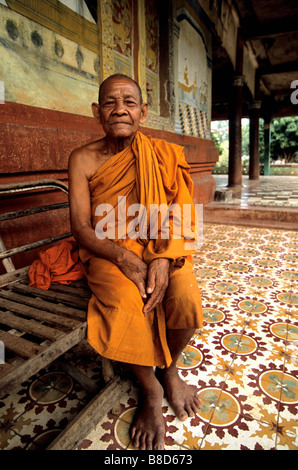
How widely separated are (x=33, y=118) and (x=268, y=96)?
15482mm

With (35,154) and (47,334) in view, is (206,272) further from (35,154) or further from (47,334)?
(47,334)

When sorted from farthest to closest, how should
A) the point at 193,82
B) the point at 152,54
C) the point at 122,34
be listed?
the point at 193,82, the point at 152,54, the point at 122,34

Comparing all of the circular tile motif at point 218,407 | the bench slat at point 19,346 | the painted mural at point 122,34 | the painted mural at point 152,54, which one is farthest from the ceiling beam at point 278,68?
the bench slat at point 19,346

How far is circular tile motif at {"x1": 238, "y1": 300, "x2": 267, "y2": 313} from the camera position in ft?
7.08

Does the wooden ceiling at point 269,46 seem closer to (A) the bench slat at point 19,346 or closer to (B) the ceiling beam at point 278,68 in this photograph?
(B) the ceiling beam at point 278,68

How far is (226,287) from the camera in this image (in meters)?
2.54

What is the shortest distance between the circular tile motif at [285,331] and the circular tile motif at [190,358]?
542 millimetres

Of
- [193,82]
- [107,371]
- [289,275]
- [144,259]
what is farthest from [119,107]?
[193,82]

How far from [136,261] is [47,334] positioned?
49 cm

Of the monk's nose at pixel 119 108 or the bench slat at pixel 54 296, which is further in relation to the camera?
the monk's nose at pixel 119 108

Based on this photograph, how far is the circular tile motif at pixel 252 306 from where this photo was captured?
216 centimetres

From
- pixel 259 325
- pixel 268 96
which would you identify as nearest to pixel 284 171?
pixel 268 96

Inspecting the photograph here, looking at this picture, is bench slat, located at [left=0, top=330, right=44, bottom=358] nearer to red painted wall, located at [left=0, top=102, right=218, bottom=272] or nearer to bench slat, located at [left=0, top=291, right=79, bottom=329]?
bench slat, located at [left=0, top=291, right=79, bottom=329]

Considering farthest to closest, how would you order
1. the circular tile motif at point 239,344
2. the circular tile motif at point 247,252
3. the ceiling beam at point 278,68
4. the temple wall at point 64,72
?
the ceiling beam at point 278,68 → the circular tile motif at point 247,252 → the temple wall at point 64,72 → the circular tile motif at point 239,344
